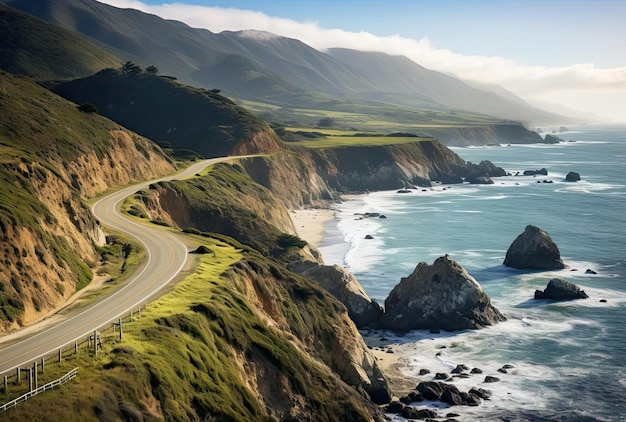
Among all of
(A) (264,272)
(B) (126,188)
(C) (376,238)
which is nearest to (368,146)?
(C) (376,238)

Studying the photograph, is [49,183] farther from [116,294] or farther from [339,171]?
[339,171]

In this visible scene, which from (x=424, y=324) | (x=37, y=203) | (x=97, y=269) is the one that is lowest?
(x=424, y=324)

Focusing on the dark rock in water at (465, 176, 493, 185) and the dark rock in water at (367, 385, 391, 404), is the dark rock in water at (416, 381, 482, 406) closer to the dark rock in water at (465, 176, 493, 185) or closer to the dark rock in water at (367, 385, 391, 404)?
the dark rock in water at (367, 385, 391, 404)

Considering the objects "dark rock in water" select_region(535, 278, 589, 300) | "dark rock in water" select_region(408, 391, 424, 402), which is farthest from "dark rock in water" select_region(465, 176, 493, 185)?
"dark rock in water" select_region(408, 391, 424, 402)

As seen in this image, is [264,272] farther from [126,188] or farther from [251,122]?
[251,122]

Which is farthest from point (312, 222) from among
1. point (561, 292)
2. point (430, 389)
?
point (430, 389)

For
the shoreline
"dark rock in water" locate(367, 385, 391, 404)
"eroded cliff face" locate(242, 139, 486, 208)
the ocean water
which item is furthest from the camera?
"eroded cliff face" locate(242, 139, 486, 208)
